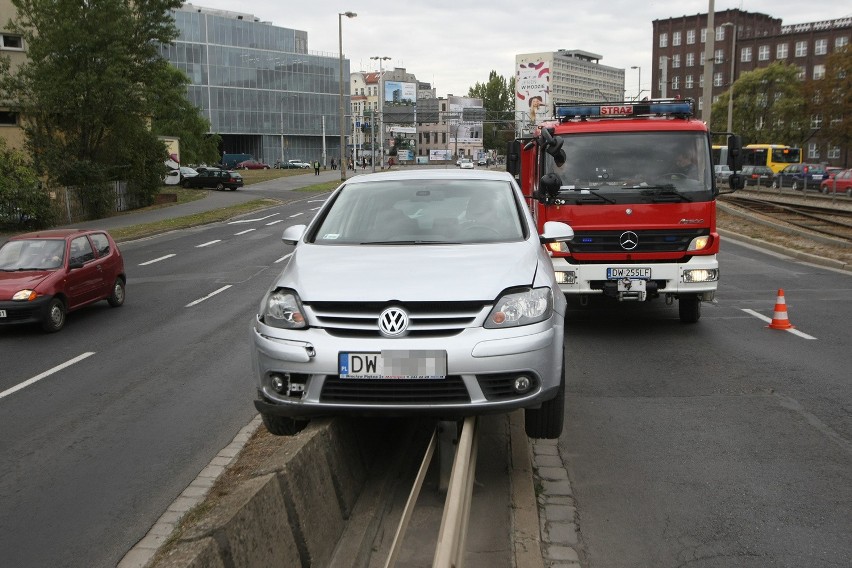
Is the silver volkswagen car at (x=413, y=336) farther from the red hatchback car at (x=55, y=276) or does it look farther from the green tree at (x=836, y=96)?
the green tree at (x=836, y=96)

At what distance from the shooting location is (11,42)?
38.9m

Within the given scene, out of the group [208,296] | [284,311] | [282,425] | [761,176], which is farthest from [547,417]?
[761,176]

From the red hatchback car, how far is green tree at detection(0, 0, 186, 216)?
66.5 ft

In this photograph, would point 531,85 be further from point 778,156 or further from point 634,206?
point 634,206

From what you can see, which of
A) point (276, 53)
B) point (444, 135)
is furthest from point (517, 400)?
point (444, 135)

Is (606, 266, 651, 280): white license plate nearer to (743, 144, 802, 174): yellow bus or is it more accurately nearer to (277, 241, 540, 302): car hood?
(277, 241, 540, 302): car hood

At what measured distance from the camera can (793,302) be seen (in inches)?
516

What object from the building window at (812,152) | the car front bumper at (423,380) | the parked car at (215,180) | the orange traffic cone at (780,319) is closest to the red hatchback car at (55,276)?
the car front bumper at (423,380)

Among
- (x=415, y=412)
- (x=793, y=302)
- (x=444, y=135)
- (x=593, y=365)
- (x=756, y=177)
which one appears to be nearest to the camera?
(x=415, y=412)

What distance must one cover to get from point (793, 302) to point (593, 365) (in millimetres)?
5853

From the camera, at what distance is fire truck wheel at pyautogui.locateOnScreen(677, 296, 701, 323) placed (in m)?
10.9

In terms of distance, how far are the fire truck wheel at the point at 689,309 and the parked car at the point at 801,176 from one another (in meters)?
43.2

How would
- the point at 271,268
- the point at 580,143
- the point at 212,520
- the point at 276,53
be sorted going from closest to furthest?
the point at 212,520 → the point at 580,143 → the point at 271,268 → the point at 276,53

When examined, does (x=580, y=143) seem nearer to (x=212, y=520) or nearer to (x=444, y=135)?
(x=212, y=520)
